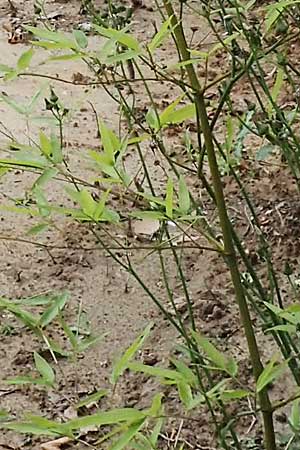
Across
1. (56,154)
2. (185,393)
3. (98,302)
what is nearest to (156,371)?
(185,393)

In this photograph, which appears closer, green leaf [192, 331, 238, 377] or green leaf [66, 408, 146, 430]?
green leaf [66, 408, 146, 430]

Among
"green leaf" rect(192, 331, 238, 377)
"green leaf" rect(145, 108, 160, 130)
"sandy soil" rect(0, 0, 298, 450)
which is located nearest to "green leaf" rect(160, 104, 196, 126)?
"green leaf" rect(145, 108, 160, 130)

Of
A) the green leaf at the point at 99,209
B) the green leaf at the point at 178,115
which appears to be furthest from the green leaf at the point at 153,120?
the green leaf at the point at 99,209

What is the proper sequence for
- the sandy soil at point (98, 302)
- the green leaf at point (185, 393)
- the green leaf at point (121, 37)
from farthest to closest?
the sandy soil at point (98, 302), the green leaf at point (185, 393), the green leaf at point (121, 37)

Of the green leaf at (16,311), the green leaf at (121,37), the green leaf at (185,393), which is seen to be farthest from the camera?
the green leaf at (16,311)

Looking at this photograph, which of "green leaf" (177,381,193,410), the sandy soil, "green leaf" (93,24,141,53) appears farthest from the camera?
the sandy soil

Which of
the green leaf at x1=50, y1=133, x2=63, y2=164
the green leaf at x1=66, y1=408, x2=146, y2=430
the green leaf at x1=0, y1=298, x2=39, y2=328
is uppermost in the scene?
the green leaf at x1=50, y1=133, x2=63, y2=164

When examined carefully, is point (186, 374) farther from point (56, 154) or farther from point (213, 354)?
point (56, 154)

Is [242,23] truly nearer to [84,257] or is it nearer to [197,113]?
[197,113]

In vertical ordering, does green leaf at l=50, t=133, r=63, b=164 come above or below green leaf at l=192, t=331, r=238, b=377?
above

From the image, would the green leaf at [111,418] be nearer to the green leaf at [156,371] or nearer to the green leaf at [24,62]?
the green leaf at [156,371]

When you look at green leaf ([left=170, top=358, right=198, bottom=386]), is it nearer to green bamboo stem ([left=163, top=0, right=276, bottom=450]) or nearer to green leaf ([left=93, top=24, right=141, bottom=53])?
green bamboo stem ([left=163, top=0, right=276, bottom=450])

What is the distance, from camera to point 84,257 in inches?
120

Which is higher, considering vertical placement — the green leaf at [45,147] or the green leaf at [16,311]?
the green leaf at [45,147]
